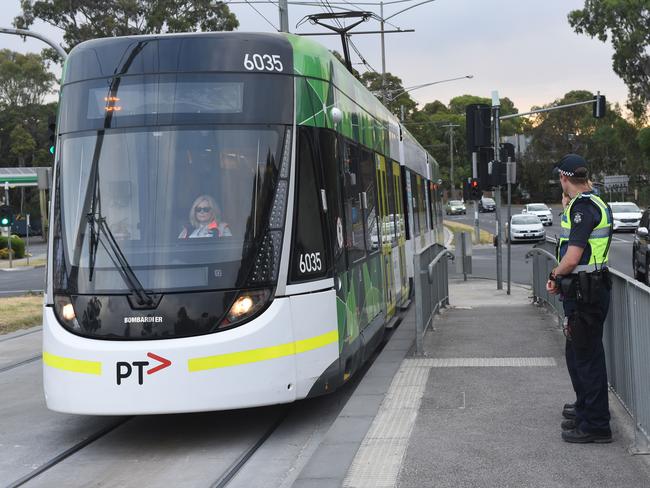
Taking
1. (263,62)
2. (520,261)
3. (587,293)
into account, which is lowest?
(520,261)

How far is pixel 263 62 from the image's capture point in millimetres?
7836

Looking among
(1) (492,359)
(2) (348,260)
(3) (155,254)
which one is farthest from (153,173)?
(1) (492,359)

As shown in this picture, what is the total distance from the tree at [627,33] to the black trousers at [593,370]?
176 feet

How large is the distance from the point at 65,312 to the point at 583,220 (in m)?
3.73

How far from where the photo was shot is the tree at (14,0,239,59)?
47406mm

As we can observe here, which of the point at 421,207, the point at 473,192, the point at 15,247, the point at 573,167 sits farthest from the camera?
the point at 15,247

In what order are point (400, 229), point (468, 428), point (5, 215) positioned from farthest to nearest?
point (5, 215)
point (400, 229)
point (468, 428)

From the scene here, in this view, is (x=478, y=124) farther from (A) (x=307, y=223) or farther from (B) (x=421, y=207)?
(A) (x=307, y=223)

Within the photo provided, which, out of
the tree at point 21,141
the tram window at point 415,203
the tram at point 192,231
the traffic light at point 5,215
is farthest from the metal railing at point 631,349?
the tree at point 21,141

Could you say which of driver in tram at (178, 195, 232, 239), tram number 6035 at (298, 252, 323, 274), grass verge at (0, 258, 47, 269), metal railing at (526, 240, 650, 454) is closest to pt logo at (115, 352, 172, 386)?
driver in tram at (178, 195, 232, 239)

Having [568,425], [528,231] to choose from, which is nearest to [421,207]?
[568,425]

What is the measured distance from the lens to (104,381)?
7082 mm

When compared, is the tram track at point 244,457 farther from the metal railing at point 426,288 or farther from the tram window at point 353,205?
the metal railing at point 426,288

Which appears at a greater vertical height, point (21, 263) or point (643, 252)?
point (643, 252)
